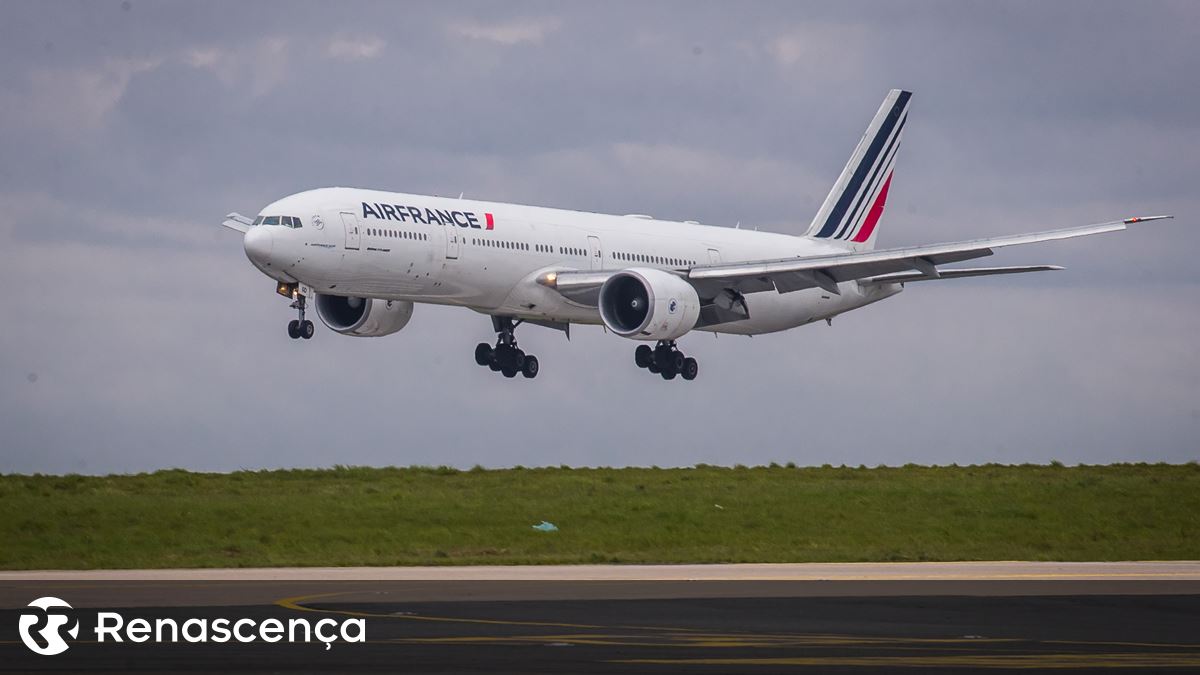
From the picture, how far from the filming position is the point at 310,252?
1820 inches

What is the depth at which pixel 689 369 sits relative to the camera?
188ft

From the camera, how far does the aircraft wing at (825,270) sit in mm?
51938

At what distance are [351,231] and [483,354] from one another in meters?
12.0

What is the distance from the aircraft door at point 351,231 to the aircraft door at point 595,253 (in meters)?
9.75

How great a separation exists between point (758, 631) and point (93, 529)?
23.6 m

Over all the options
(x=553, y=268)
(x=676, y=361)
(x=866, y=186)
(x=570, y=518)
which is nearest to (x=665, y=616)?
(x=570, y=518)

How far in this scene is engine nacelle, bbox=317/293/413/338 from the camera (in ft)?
180

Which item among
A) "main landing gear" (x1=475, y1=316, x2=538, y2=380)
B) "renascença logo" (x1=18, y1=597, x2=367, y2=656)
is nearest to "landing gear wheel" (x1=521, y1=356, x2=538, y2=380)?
"main landing gear" (x1=475, y1=316, x2=538, y2=380)

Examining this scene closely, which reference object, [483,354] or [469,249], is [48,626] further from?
[483,354]

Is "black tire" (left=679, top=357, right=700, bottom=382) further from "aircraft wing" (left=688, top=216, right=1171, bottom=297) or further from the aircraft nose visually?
the aircraft nose

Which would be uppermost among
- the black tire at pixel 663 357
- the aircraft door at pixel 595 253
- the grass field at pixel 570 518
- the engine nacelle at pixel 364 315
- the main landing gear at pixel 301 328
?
the aircraft door at pixel 595 253

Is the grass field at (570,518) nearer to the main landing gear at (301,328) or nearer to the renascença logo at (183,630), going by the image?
the main landing gear at (301,328)

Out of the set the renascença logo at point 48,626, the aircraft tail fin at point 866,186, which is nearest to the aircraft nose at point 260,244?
the renascença logo at point 48,626

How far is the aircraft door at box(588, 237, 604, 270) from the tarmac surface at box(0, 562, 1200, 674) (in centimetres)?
2127
